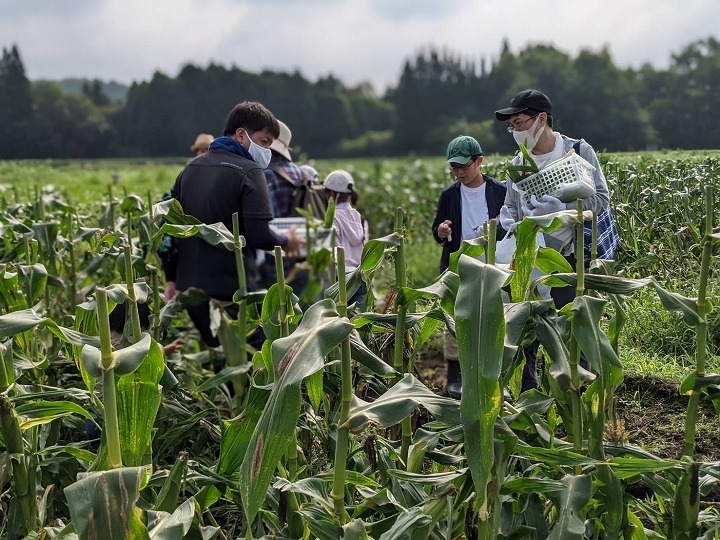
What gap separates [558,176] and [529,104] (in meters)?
0.44

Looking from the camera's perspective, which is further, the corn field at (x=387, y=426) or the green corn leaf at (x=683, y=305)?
the green corn leaf at (x=683, y=305)

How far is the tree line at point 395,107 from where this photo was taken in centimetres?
551

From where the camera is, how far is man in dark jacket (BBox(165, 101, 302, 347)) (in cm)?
377

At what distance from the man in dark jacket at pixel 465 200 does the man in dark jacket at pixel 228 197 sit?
824 mm

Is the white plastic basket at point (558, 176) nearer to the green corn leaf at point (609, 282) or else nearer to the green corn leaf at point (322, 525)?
the green corn leaf at point (609, 282)

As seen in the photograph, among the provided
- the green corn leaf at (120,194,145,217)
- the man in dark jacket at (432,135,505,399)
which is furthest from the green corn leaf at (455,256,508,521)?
the green corn leaf at (120,194,145,217)

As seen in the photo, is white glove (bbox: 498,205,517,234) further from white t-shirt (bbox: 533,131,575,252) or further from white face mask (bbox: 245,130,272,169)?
white face mask (bbox: 245,130,272,169)

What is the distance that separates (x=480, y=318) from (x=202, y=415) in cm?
161

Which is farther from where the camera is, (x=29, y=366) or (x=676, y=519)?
(x=29, y=366)

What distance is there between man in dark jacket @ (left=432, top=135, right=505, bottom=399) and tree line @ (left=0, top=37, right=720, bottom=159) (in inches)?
30.5

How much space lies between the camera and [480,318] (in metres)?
1.79

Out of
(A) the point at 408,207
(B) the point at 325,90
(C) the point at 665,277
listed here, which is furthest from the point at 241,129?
(B) the point at 325,90

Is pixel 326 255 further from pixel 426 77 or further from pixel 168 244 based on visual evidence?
pixel 426 77

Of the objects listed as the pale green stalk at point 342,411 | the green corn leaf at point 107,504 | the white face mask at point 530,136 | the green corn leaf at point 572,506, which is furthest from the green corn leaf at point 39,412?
the white face mask at point 530,136
